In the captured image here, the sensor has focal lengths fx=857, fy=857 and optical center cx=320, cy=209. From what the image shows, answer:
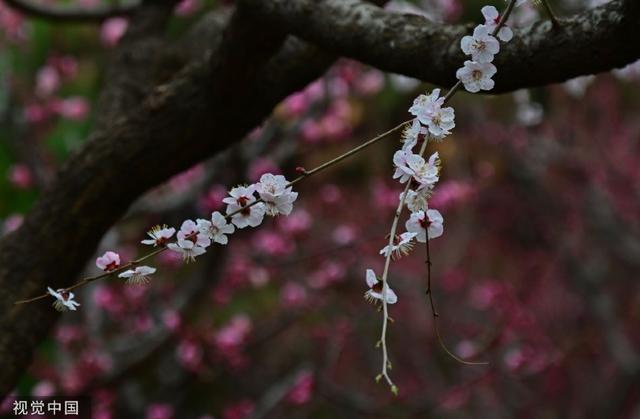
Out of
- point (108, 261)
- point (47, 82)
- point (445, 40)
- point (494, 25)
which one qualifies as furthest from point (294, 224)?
point (494, 25)

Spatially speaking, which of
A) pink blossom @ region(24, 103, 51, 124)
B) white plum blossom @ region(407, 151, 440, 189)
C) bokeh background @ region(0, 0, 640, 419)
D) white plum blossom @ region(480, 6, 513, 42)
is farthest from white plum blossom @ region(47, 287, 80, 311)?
pink blossom @ region(24, 103, 51, 124)

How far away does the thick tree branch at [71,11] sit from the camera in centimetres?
310

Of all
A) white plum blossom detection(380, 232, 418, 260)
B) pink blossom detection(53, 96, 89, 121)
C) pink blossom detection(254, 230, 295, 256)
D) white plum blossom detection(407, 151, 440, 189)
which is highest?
white plum blossom detection(407, 151, 440, 189)

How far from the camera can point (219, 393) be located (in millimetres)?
5609

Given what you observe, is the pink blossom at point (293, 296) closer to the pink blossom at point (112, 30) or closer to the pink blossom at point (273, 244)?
the pink blossom at point (273, 244)

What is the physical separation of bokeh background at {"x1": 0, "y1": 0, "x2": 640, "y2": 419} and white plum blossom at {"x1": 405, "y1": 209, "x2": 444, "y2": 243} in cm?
132

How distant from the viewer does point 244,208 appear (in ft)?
4.75

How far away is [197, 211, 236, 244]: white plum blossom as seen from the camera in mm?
1463

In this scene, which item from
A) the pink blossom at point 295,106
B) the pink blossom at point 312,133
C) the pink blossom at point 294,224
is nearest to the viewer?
the pink blossom at point 295,106

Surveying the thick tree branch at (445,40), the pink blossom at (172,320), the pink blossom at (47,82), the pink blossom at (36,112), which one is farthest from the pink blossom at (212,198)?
the thick tree branch at (445,40)

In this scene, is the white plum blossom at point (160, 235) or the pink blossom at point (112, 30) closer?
the white plum blossom at point (160, 235)

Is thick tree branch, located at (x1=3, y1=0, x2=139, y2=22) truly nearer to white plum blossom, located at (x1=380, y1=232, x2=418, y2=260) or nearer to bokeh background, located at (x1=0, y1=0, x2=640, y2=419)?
bokeh background, located at (x1=0, y1=0, x2=640, y2=419)

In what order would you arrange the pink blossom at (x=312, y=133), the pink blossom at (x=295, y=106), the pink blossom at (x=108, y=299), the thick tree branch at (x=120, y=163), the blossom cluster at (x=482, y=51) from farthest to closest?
1. the pink blossom at (x=312, y=133)
2. the pink blossom at (x=295, y=106)
3. the pink blossom at (x=108, y=299)
4. the thick tree branch at (x=120, y=163)
5. the blossom cluster at (x=482, y=51)

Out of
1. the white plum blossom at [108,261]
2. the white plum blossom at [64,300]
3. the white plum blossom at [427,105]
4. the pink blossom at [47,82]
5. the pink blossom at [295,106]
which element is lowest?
the pink blossom at [47,82]
